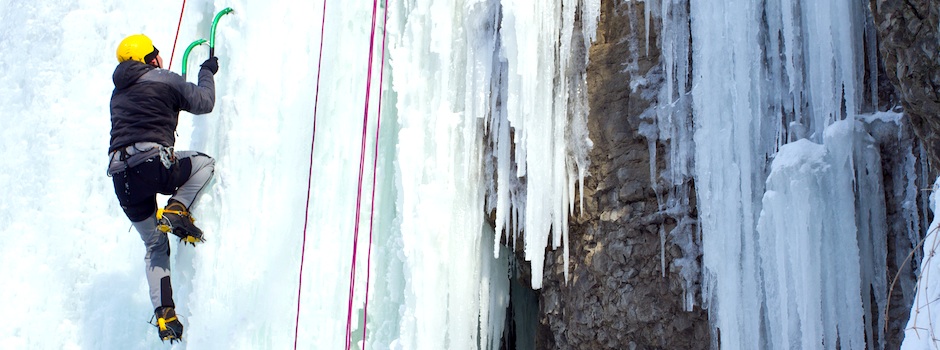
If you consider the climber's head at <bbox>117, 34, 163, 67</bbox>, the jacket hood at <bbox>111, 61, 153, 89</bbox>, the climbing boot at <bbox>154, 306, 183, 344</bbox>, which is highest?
the climber's head at <bbox>117, 34, 163, 67</bbox>

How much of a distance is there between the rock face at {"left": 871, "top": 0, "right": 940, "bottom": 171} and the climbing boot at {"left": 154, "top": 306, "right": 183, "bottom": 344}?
11.3 ft

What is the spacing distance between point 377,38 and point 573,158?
1.43 meters

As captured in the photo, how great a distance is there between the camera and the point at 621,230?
556 cm

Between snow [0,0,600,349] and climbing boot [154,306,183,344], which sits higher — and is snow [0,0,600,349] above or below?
above

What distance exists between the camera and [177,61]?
6188 millimetres

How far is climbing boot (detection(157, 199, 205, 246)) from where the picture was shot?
4.82 meters

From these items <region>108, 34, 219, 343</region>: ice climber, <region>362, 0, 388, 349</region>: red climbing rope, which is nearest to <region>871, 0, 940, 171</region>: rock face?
<region>362, 0, 388, 349</region>: red climbing rope

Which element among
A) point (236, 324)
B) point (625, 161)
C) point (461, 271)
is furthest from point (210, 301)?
point (625, 161)

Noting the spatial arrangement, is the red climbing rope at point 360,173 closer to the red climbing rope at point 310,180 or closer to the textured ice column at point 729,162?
the red climbing rope at point 310,180

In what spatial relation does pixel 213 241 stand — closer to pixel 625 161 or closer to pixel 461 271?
pixel 461 271

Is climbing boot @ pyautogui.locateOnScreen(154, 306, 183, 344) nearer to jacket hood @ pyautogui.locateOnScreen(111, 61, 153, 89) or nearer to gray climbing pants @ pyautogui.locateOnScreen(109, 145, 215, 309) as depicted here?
gray climbing pants @ pyautogui.locateOnScreen(109, 145, 215, 309)

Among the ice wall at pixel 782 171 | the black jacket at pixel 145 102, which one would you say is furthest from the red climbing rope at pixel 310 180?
the ice wall at pixel 782 171

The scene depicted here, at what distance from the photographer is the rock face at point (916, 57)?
11.6 ft

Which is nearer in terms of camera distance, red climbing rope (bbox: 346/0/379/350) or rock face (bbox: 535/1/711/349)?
rock face (bbox: 535/1/711/349)
